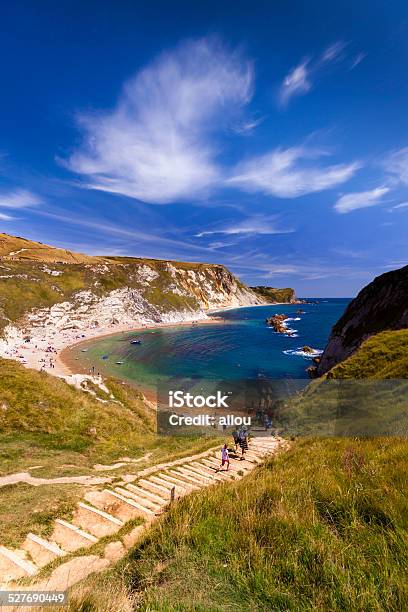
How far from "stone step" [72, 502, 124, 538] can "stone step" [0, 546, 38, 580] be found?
1.77m

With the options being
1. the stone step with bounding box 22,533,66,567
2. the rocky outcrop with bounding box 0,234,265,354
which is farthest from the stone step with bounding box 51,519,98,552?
the rocky outcrop with bounding box 0,234,265,354

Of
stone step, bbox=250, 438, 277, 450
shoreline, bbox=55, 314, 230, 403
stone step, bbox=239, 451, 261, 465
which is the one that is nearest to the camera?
stone step, bbox=239, 451, 261, 465

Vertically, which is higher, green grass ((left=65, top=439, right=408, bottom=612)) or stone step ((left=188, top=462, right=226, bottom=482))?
green grass ((left=65, top=439, right=408, bottom=612))

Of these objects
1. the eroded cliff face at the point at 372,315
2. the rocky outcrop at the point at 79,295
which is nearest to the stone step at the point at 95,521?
the eroded cliff face at the point at 372,315

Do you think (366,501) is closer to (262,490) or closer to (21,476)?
(262,490)

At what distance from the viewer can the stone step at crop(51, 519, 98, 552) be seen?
23.5 feet

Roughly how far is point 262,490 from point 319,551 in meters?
1.86

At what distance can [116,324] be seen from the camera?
109 metres

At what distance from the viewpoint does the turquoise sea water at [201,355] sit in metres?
54.2

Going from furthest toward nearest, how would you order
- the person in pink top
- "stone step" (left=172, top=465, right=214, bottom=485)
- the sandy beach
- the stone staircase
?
1. the sandy beach
2. the person in pink top
3. "stone step" (left=172, top=465, right=214, bottom=485)
4. the stone staircase

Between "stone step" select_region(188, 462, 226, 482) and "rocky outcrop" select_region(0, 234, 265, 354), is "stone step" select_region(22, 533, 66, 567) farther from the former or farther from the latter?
"rocky outcrop" select_region(0, 234, 265, 354)

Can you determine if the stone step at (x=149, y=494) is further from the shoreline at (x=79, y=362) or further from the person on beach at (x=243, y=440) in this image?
the shoreline at (x=79, y=362)

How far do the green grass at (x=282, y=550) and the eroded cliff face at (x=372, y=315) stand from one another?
28499mm

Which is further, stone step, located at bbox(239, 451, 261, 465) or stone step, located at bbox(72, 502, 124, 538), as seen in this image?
stone step, located at bbox(239, 451, 261, 465)
